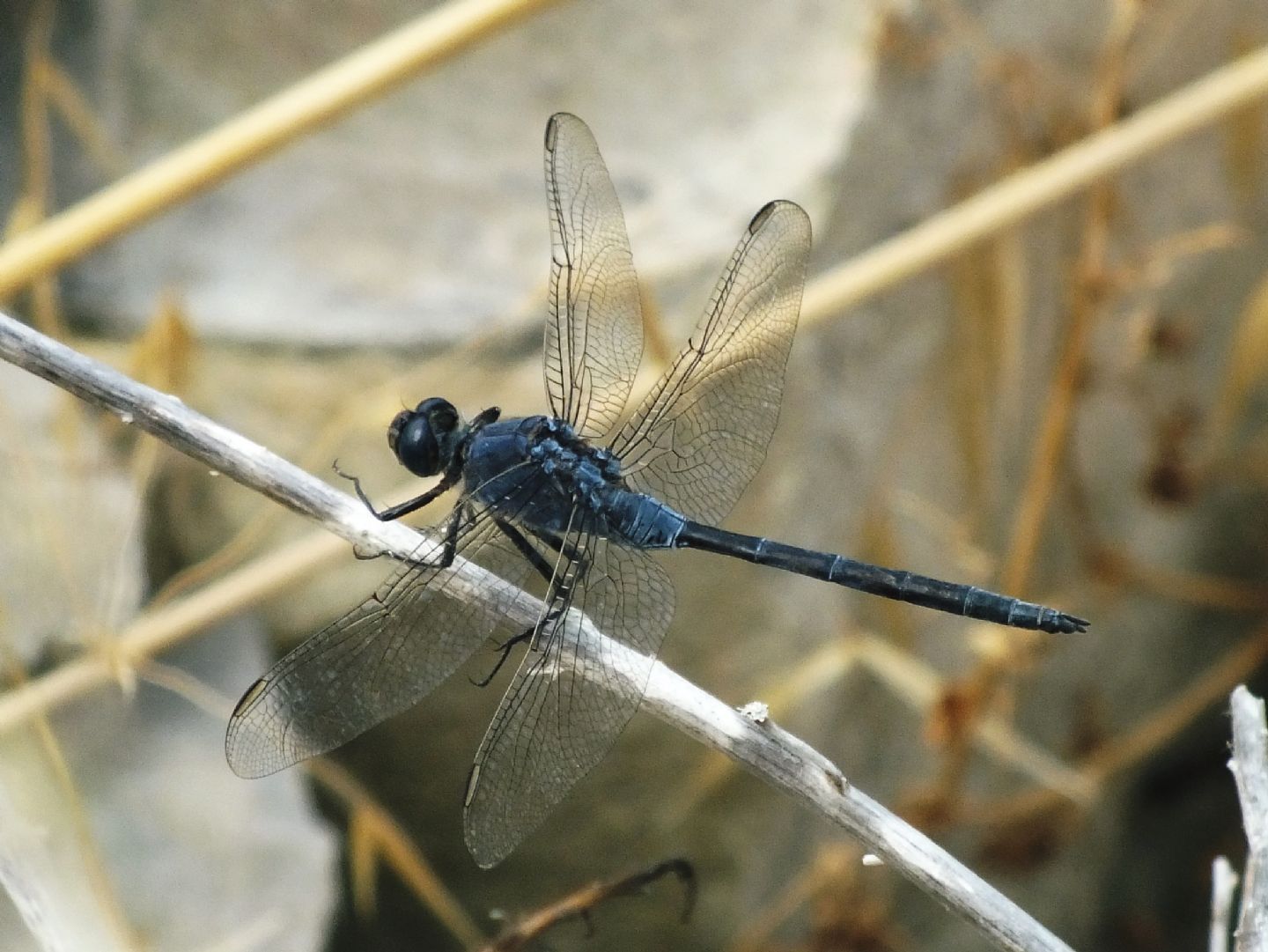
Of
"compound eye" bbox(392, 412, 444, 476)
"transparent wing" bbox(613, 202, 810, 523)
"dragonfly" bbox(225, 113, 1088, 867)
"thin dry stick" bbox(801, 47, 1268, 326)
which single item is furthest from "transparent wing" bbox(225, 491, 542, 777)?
"thin dry stick" bbox(801, 47, 1268, 326)

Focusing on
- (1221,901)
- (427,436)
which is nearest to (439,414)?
(427,436)

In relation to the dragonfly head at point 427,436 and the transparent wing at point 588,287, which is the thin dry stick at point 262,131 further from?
the dragonfly head at point 427,436

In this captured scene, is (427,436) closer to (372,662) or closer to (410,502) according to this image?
(410,502)

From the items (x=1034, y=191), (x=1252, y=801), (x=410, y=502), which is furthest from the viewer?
(x=1034, y=191)

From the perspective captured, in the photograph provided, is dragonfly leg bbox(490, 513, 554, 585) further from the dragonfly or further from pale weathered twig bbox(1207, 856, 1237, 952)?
pale weathered twig bbox(1207, 856, 1237, 952)

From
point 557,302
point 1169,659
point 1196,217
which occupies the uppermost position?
point 1196,217

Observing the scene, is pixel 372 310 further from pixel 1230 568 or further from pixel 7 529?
pixel 1230 568

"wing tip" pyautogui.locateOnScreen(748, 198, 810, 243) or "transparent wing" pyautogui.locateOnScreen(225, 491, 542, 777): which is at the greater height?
"wing tip" pyautogui.locateOnScreen(748, 198, 810, 243)

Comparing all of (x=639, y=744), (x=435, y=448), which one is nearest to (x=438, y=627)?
(x=435, y=448)
